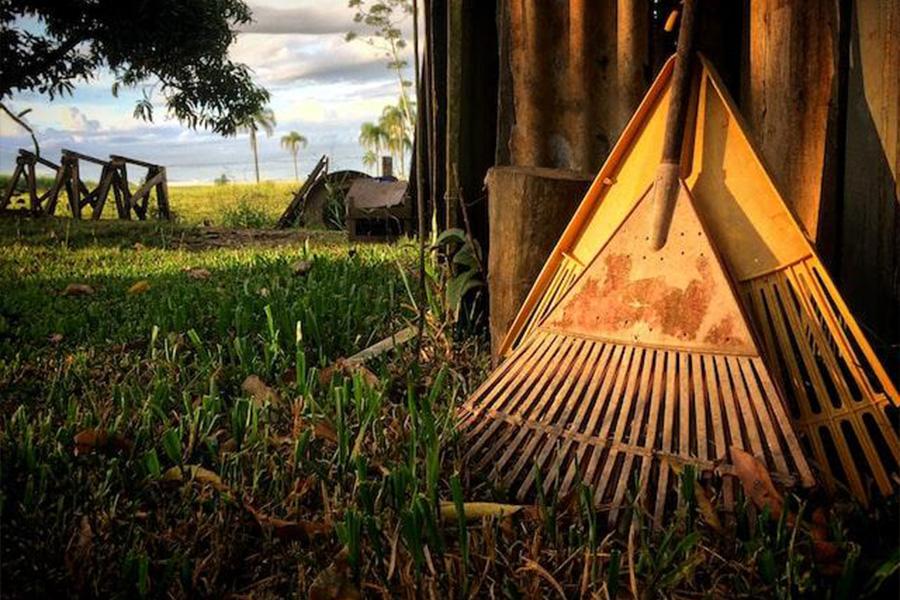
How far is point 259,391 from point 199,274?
7.62ft

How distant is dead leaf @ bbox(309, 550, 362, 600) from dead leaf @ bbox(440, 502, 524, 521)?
243mm

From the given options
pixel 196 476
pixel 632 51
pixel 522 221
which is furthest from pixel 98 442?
pixel 632 51

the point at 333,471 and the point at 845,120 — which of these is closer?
the point at 333,471

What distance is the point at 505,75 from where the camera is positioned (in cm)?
239

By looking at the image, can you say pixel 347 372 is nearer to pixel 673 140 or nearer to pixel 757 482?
pixel 673 140

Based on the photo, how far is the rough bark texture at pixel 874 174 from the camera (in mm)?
1753

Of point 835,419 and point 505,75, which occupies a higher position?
point 505,75

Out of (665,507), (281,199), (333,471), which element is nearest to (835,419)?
(665,507)

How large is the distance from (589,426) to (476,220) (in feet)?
3.99

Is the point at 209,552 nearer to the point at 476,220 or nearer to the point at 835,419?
the point at 835,419

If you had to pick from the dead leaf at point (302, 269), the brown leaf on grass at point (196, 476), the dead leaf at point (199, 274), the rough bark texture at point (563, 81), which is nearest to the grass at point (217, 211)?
the dead leaf at point (199, 274)

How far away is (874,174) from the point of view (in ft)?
5.98

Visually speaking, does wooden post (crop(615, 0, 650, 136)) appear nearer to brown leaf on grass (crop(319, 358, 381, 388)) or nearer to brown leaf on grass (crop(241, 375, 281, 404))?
brown leaf on grass (crop(319, 358, 381, 388))

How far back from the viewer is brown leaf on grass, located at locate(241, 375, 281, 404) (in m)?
1.93
